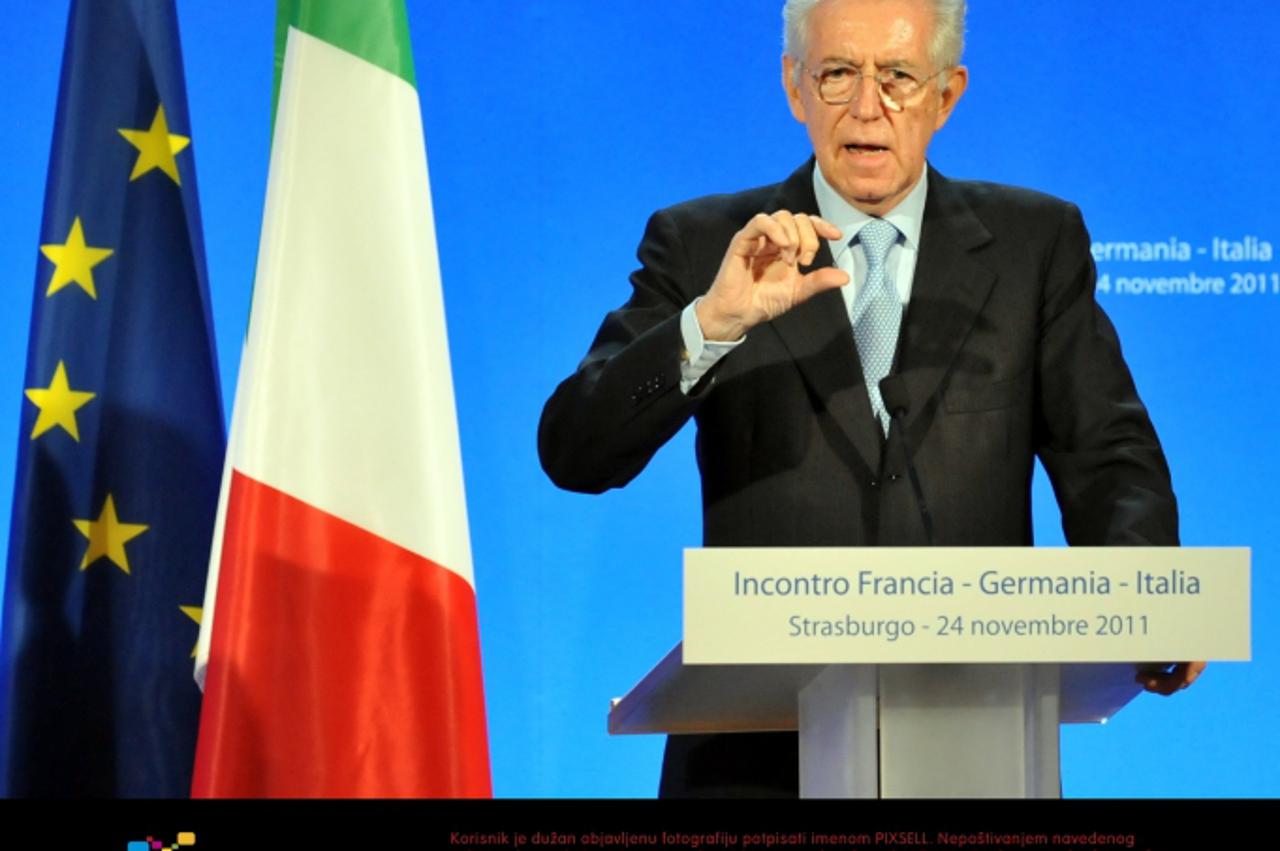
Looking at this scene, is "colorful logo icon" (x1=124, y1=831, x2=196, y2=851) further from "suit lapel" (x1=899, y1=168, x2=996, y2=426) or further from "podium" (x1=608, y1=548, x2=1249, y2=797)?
"suit lapel" (x1=899, y1=168, x2=996, y2=426)

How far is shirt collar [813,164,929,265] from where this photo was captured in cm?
246

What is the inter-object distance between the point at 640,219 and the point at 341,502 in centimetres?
157

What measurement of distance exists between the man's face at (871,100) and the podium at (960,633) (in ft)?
3.41

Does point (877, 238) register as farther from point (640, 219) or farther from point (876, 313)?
point (640, 219)

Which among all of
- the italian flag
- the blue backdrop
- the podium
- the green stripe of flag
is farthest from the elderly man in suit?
the blue backdrop

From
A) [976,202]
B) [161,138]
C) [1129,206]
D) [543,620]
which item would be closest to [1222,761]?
[1129,206]

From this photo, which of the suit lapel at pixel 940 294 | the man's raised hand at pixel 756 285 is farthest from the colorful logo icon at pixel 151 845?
the suit lapel at pixel 940 294

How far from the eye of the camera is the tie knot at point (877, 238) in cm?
244

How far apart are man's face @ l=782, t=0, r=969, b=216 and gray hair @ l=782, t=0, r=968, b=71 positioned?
0.01m

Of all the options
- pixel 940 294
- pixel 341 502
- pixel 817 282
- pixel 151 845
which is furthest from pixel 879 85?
pixel 151 845

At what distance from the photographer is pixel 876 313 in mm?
2369

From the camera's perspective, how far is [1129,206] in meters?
3.77

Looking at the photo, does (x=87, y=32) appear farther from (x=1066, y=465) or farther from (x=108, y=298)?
(x=1066, y=465)

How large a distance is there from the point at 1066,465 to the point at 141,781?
157 centimetres
